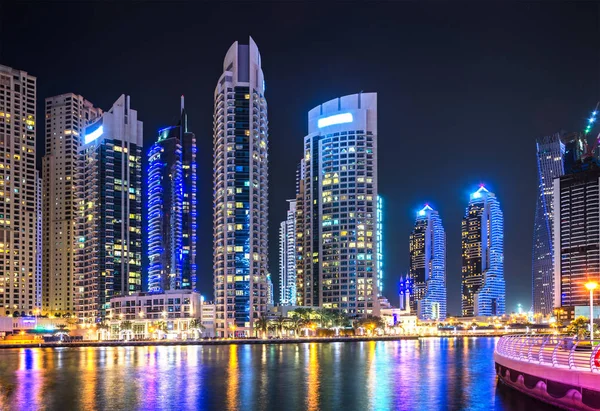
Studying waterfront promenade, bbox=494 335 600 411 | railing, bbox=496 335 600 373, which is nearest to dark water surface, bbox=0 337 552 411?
waterfront promenade, bbox=494 335 600 411

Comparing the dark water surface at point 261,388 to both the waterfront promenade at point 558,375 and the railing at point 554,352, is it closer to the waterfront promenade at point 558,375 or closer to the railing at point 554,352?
the waterfront promenade at point 558,375

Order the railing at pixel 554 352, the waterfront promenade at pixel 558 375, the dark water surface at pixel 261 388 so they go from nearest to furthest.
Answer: the waterfront promenade at pixel 558 375 → the railing at pixel 554 352 → the dark water surface at pixel 261 388

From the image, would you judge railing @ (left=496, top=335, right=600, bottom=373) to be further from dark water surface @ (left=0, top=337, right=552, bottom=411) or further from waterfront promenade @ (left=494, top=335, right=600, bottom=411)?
dark water surface @ (left=0, top=337, right=552, bottom=411)

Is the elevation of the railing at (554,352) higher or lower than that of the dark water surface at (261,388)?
higher

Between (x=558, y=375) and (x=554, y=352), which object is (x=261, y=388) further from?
(x=558, y=375)

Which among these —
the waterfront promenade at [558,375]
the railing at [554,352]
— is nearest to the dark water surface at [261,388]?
the waterfront promenade at [558,375]

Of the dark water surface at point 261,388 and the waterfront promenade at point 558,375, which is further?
the dark water surface at point 261,388

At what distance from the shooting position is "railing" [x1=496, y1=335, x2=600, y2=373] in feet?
127

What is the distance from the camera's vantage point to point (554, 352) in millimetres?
41188

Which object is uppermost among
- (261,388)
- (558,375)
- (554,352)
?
(554,352)

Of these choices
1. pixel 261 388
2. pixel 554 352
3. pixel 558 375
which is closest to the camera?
pixel 558 375

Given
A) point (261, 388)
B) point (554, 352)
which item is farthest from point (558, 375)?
point (261, 388)

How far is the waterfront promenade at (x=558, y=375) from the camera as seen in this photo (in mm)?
36688

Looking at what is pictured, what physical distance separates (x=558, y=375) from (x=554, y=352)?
1690 millimetres
